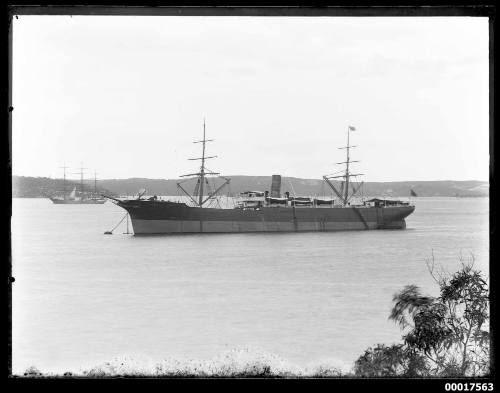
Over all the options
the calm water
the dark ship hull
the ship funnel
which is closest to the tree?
the calm water

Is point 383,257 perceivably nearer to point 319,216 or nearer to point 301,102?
point 319,216

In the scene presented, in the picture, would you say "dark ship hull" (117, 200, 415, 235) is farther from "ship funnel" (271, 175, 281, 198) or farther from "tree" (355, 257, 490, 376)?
"tree" (355, 257, 490, 376)

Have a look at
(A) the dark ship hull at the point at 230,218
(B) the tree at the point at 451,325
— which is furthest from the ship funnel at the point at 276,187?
(B) the tree at the point at 451,325

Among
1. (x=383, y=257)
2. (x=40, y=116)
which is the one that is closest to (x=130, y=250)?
(x=383, y=257)

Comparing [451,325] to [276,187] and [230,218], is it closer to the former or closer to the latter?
[230,218]

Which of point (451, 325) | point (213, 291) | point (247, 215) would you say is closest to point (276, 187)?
point (247, 215)

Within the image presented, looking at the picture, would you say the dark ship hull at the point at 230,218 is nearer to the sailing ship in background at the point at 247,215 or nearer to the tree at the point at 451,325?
the sailing ship in background at the point at 247,215
